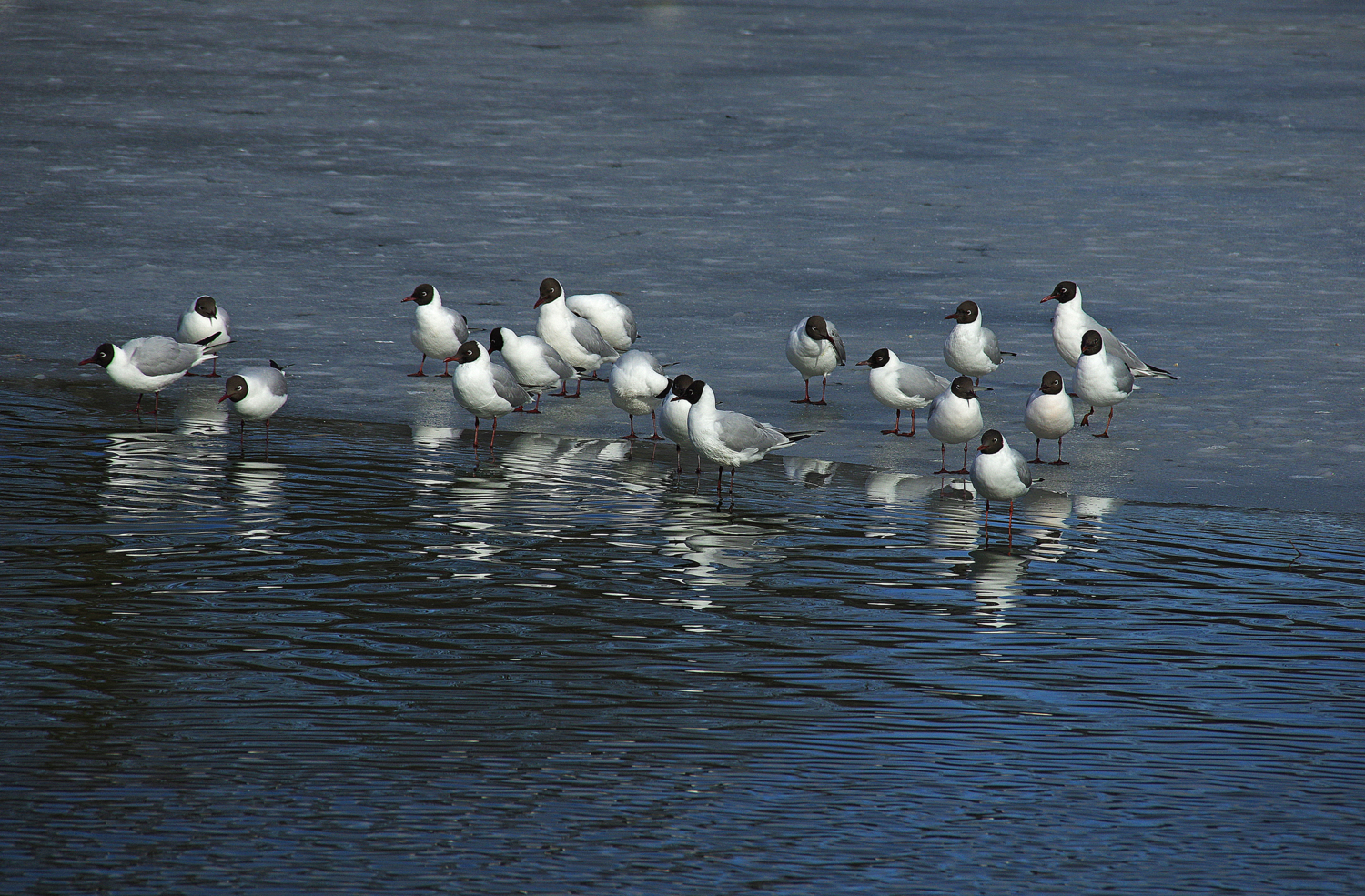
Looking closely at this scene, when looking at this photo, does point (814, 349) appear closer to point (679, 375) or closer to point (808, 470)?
point (679, 375)

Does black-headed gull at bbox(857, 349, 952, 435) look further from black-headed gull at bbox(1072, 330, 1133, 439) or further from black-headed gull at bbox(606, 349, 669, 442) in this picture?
black-headed gull at bbox(606, 349, 669, 442)

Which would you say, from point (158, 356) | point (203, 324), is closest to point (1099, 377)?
point (158, 356)

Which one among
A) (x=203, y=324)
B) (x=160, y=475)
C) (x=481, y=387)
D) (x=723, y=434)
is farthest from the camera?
(x=203, y=324)

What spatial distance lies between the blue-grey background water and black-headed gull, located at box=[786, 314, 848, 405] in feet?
1.01

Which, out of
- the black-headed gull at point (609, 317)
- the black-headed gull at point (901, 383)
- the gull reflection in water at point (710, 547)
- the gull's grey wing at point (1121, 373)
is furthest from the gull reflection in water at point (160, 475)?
the gull's grey wing at point (1121, 373)

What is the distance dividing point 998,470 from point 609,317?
4335mm

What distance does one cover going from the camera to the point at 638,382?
10.0 metres

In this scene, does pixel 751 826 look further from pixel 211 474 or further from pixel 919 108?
pixel 919 108

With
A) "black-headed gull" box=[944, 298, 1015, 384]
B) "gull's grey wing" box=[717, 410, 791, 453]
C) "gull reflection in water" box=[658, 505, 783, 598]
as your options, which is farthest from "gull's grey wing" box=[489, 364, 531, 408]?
"black-headed gull" box=[944, 298, 1015, 384]

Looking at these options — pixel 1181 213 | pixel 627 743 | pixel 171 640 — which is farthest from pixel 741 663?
pixel 1181 213

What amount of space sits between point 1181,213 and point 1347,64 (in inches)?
394

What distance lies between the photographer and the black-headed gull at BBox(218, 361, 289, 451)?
377 inches

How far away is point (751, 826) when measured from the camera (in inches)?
207

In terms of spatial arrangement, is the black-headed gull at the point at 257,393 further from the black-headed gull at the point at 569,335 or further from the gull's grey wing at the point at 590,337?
the gull's grey wing at the point at 590,337
